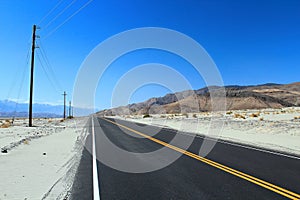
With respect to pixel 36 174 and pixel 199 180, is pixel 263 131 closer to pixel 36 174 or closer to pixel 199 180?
pixel 199 180

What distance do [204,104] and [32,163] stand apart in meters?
122

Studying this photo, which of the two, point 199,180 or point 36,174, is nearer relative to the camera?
point 199,180

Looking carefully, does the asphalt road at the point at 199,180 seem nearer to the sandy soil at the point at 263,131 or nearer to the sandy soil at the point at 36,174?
the sandy soil at the point at 36,174

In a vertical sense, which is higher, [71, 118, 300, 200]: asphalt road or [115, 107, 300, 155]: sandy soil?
[115, 107, 300, 155]: sandy soil

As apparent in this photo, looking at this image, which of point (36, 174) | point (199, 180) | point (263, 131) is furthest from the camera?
point (263, 131)

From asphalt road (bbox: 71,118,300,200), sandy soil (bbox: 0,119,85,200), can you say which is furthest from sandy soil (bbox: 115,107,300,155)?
sandy soil (bbox: 0,119,85,200)

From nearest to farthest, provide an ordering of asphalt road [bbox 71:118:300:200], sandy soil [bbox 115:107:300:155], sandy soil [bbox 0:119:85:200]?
asphalt road [bbox 71:118:300:200] → sandy soil [bbox 0:119:85:200] → sandy soil [bbox 115:107:300:155]

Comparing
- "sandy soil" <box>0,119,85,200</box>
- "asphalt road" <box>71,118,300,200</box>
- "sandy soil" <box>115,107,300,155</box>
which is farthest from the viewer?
"sandy soil" <box>115,107,300,155</box>

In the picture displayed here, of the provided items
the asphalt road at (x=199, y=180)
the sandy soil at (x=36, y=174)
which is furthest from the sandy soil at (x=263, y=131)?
the sandy soil at (x=36, y=174)

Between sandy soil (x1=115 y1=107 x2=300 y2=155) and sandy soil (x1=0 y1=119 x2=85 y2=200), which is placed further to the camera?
sandy soil (x1=115 y1=107 x2=300 y2=155)

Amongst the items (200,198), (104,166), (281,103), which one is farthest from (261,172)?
(281,103)

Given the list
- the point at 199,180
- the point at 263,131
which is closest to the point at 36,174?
the point at 199,180

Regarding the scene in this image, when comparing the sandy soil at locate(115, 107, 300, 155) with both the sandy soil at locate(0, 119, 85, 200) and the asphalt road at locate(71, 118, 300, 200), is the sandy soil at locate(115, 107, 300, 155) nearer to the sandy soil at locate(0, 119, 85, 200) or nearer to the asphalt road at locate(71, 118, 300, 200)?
the asphalt road at locate(71, 118, 300, 200)

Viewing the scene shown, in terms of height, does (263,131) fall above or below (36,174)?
above
